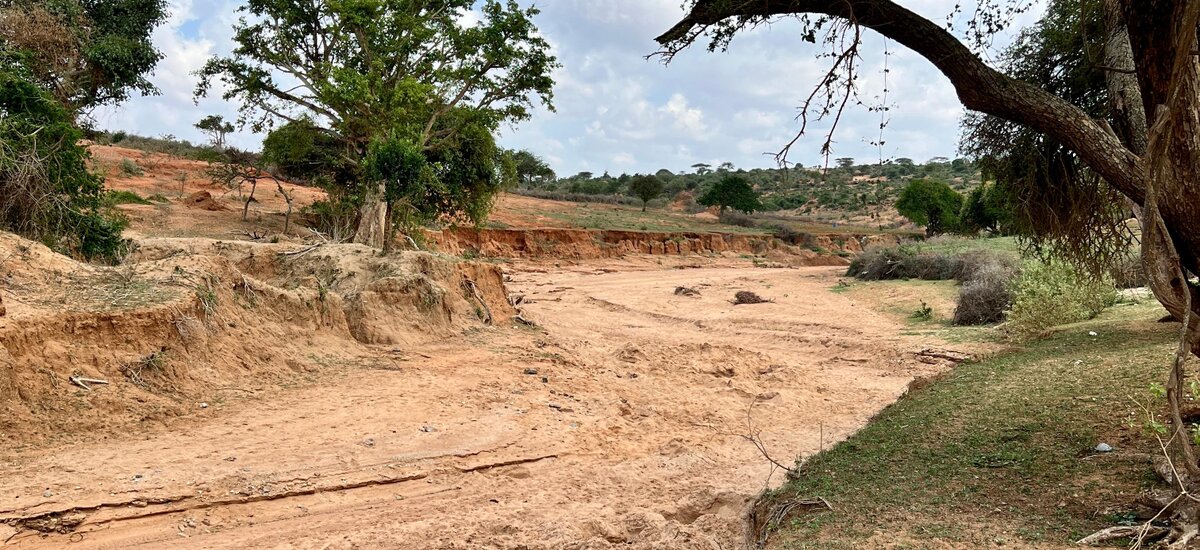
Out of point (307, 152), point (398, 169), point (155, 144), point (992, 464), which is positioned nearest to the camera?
point (992, 464)

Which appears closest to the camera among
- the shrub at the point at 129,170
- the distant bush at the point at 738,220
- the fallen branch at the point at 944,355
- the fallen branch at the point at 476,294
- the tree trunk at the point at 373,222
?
the fallen branch at the point at 944,355

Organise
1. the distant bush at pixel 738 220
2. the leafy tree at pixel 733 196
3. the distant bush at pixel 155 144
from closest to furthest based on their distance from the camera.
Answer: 1. the distant bush at pixel 155 144
2. the distant bush at pixel 738 220
3. the leafy tree at pixel 733 196

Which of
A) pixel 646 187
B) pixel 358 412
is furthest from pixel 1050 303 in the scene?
pixel 646 187

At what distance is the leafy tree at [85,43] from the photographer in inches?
474

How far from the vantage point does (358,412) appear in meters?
6.25

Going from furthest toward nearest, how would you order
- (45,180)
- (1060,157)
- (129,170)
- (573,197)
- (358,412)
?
(573,197) → (129,170) → (45,180) → (358,412) → (1060,157)

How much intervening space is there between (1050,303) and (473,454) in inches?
348

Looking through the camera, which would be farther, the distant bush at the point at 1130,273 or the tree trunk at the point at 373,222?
the tree trunk at the point at 373,222

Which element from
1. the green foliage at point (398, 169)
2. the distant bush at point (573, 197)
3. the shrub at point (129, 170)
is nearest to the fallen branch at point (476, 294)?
the green foliage at point (398, 169)

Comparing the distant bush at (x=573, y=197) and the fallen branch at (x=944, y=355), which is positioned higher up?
the distant bush at (x=573, y=197)

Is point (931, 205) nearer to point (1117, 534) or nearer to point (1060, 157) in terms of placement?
point (1060, 157)

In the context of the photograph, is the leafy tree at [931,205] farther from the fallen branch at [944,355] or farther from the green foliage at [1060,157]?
the green foliage at [1060,157]

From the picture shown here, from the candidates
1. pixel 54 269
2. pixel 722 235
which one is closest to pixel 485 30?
pixel 54 269

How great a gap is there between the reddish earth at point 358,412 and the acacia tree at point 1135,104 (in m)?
2.68
